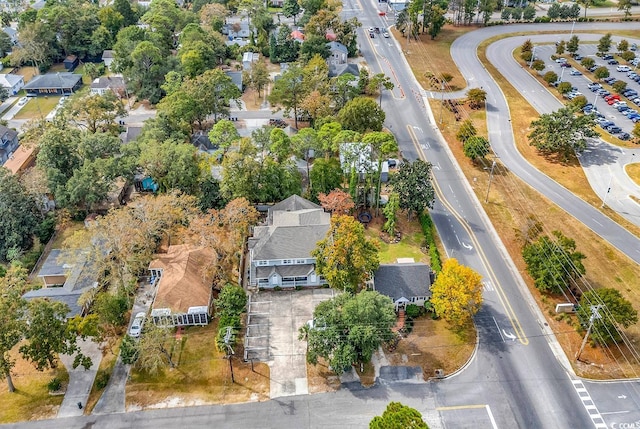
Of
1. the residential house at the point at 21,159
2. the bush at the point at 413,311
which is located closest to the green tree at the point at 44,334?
the bush at the point at 413,311

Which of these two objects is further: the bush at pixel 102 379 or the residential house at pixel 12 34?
the residential house at pixel 12 34

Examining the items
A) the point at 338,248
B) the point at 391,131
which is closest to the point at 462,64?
the point at 391,131

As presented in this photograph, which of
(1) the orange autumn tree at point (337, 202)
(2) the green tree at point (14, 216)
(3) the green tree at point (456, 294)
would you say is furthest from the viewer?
(2) the green tree at point (14, 216)

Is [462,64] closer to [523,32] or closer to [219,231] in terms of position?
[523,32]

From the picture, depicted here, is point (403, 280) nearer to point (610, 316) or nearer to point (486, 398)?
point (486, 398)

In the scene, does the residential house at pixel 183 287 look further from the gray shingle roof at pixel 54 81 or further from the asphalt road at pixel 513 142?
the gray shingle roof at pixel 54 81

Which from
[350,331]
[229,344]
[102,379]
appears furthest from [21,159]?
[350,331]
